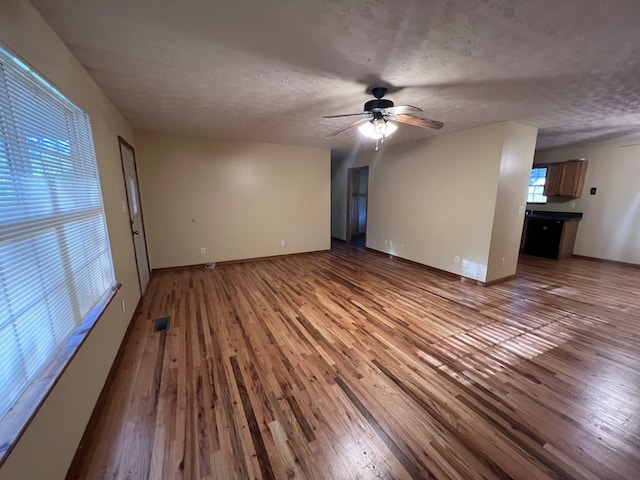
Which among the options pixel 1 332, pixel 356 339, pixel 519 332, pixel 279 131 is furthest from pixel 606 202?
pixel 1 332

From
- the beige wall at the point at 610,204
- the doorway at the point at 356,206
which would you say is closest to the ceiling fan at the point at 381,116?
the doorway at the point at 356,206

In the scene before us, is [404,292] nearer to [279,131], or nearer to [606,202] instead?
[279,131]

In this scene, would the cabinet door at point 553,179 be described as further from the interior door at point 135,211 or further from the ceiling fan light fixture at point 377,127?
the interior door at point 135,211

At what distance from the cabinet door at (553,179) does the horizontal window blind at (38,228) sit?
307 inches

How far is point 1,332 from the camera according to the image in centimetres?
94

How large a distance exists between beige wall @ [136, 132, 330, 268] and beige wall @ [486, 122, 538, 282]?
3.23 metres

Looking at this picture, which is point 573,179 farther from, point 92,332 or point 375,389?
point 92,332

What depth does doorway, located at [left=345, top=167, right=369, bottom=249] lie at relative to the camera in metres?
6.72

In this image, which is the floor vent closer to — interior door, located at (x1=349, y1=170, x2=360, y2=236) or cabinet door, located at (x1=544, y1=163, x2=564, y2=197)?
interior door, located at (x1=349, y1=170, x2=360, y2=236)

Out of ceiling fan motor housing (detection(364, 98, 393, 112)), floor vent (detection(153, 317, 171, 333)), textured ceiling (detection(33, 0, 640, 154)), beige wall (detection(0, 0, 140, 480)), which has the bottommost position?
floor vent (detection(153, 317, 171, 333))

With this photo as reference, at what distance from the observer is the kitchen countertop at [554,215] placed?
5317 millimetres

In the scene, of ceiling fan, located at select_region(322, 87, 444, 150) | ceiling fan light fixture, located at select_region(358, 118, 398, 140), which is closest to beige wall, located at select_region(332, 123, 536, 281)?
ceiling fan, located at select_region(322, 87, 444, 150)

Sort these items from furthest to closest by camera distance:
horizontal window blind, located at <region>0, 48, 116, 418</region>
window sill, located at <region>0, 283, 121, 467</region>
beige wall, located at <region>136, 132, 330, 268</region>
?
beige wall, located at <region>136, 132, 330, 268</region>, horizontal window blind, located at <region>0, 48, 116, 418</region>, window sill, located at <region>0, 283, 121, 467</region>

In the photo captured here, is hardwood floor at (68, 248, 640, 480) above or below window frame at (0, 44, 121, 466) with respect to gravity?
below
